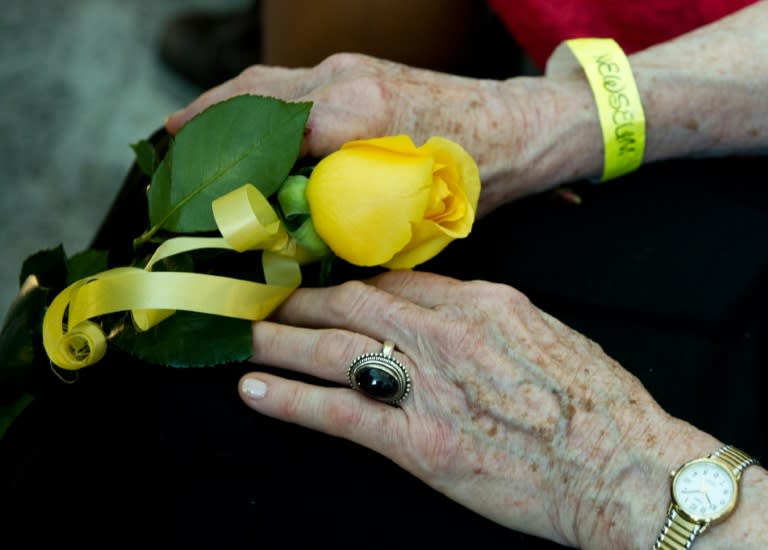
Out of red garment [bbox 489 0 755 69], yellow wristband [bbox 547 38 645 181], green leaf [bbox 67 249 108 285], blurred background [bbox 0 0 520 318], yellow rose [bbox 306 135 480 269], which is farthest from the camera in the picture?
blurred background [bbox 0 0 520 318]

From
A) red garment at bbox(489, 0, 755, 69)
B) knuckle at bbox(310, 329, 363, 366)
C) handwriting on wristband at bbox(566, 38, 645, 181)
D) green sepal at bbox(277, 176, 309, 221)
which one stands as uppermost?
red garment at bbox(489, 0, 755, 69)

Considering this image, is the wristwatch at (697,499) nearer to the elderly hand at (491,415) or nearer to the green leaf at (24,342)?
the elderly hand at (491,415)

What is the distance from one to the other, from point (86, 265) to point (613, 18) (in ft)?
2.07

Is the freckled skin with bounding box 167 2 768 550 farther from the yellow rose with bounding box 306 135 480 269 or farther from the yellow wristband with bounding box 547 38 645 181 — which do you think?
the yellow wristband with bounding box 547 38 645 181

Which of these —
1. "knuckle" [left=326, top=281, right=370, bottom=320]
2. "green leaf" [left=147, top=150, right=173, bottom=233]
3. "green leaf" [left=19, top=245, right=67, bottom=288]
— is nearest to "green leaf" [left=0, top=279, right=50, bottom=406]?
"green leaf" [left=19, top=245, right=67, bottom=288]

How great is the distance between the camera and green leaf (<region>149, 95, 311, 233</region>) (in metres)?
0.57

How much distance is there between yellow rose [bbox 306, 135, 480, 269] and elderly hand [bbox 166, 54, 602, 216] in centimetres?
12

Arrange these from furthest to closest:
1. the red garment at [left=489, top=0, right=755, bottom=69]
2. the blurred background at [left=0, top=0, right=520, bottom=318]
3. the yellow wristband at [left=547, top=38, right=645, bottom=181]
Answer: the blurred background at [left=0, top=0, right=520, bottom=318]
the red garment at [left=489, top=0, right=755, bottom=69]
the yellow wristband at [left=547, top=38, right=645, bottom=181]

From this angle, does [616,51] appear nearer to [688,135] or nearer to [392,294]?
[688,135]

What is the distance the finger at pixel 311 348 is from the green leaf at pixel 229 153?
102mm

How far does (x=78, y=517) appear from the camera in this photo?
61 cm

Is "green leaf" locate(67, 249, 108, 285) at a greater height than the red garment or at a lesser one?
lesser

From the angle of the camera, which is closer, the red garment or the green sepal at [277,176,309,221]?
the green sepal at [277,176,309,221]

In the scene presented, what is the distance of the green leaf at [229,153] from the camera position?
1.87 ft
